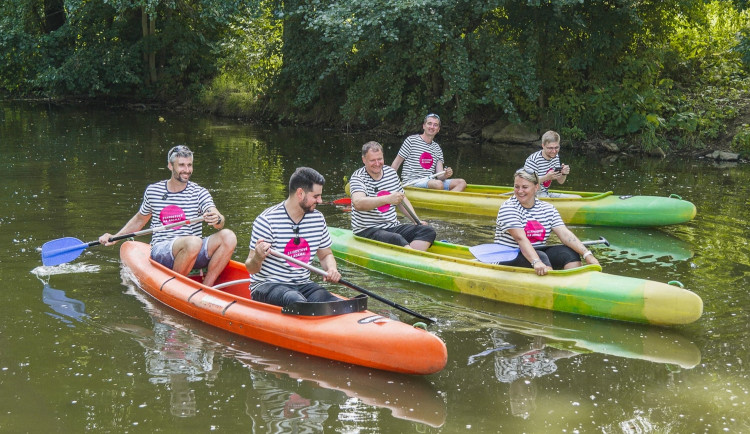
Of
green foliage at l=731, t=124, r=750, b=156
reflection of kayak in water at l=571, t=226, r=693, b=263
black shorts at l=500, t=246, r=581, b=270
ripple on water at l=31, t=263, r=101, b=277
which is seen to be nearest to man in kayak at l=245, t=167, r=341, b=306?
black shorts at l=500, t=246, r=581, b=270

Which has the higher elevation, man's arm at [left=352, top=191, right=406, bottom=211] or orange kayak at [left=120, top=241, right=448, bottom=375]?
man's arm at [left=352, top=191, right=406, bottom=211]

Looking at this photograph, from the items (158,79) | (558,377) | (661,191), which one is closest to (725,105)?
(661,191)

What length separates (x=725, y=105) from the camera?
53.3ft

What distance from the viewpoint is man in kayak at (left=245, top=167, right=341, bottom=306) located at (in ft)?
18.4

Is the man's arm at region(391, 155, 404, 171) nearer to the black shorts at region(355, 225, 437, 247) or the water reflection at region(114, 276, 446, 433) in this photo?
the black shorts at region(355, 225, 437, 247)

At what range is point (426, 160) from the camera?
36.4ft

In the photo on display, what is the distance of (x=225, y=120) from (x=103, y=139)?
5.77 metres

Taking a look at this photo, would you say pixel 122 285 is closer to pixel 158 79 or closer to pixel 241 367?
pixel 241 367

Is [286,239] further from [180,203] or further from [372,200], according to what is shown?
[372,200]

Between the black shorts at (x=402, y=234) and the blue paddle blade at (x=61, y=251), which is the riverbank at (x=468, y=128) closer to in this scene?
the black shorts at (x=402, y=234)

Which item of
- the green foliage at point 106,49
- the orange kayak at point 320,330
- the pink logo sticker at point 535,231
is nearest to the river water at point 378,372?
the orange kayak at point 320,330

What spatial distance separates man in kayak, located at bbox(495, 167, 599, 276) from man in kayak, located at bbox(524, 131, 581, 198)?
271 cm

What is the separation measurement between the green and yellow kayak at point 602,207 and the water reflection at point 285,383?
5434 millimetres

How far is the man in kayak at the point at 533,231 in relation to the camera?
683 cm
